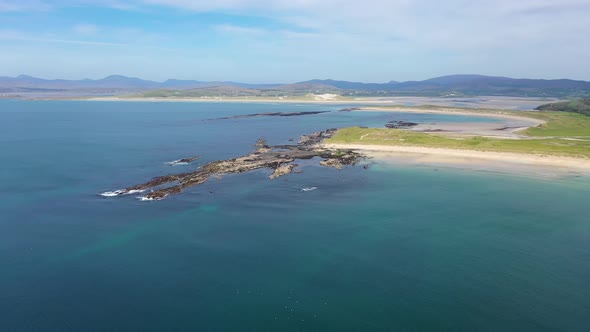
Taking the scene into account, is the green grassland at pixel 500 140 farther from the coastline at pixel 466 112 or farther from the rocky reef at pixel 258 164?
the coastline at pixel 466 112

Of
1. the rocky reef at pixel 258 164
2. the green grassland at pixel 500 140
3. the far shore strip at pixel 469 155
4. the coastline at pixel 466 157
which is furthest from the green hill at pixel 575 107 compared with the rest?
the rocky reef at pixel 258 164

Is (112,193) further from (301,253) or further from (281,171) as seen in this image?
(301,253)

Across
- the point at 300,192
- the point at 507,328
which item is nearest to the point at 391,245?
the point at 507,328

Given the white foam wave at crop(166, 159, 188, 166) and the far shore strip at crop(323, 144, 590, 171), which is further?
the white foam wave at crop(166, 159, 188, 166)

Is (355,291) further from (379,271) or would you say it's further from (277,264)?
(277,264)

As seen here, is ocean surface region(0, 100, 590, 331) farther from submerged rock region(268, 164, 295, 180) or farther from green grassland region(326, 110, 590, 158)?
green grassland region(326, 110, 590, 158)

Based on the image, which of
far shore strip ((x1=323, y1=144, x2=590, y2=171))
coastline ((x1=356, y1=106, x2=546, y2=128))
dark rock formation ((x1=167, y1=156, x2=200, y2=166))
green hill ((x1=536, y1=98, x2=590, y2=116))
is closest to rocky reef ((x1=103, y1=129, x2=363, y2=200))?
dark rock formation ((x1=167, y1=156, x2=200, y2=166))
